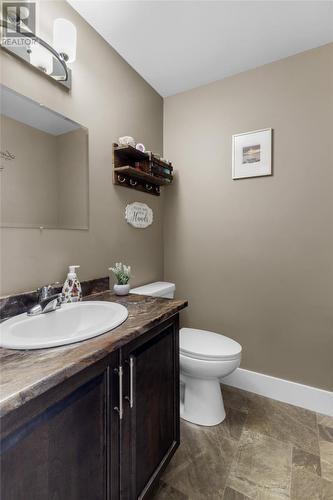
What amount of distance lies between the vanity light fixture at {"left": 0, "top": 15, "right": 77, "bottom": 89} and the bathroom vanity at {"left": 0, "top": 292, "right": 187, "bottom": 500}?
46.6 inches

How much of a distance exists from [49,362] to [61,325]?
16.1 inches

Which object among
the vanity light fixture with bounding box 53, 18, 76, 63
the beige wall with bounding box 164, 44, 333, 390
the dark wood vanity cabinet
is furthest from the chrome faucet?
the beige wall with bounding box 164, 44, 333, 390

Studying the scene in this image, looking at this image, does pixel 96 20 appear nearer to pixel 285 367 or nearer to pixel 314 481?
pixel 285 367

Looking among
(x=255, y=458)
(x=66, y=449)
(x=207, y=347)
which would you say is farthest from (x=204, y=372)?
(x=66, y=449)

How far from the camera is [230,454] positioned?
129 cm

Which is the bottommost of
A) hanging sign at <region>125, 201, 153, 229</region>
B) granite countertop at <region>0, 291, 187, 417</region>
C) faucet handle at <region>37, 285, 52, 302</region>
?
granite countertop at <region>0, 291, 187, 417</region>

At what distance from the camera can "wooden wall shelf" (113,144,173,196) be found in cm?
154

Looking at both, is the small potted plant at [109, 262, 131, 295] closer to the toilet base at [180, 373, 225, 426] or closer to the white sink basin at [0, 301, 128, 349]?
the white sink basin at [0, 301, 128, 349]

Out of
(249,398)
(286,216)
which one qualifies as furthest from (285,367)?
(286,216)

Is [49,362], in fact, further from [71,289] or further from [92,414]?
[71,289]

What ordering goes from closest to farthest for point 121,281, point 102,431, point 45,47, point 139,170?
point 102,431, point 45,47, point 121,281, point 139,170

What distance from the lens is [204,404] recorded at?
1.52m

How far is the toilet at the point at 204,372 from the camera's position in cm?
142

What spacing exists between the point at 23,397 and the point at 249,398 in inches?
69.9
